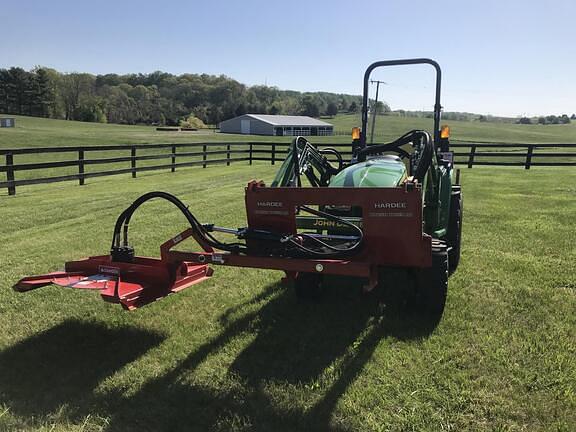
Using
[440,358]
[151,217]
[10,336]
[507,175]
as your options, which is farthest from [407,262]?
[507,175]

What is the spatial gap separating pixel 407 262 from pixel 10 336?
3.07 meters

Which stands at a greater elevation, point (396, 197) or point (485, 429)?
point (396, 197)

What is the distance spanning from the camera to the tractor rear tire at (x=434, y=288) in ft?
12.4

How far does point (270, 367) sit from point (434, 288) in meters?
1.45

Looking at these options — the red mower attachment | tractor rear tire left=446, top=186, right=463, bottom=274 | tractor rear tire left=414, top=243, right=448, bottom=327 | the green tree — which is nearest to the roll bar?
tractor rear tire left=446, top=186, right=463, bottom=274

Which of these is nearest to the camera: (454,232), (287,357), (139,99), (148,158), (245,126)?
(287,357)

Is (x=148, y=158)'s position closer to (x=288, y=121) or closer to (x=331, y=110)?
(x=288, y=121)

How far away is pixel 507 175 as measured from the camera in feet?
53.5

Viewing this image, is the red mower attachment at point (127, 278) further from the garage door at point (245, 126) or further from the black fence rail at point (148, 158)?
the garage door at point (245, 126)

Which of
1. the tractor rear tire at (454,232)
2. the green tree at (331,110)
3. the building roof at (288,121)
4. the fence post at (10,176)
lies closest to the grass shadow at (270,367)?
the tractor rear tire at (454,232)

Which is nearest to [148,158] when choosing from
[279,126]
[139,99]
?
[279,126]

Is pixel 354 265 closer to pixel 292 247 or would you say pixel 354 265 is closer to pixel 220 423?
pixel 292 247

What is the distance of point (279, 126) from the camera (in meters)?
78.9

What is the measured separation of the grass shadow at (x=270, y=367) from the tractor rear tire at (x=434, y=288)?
0.21 meters
